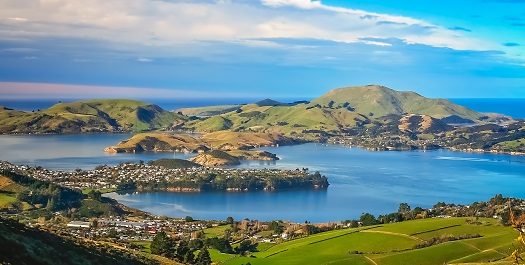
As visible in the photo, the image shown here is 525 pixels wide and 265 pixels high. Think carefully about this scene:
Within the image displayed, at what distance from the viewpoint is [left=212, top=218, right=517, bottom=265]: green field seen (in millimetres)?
36406

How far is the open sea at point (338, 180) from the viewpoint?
80188mm

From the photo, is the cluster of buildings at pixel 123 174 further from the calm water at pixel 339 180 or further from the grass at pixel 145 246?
the grass at pixel 145 246

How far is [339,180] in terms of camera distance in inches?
4134

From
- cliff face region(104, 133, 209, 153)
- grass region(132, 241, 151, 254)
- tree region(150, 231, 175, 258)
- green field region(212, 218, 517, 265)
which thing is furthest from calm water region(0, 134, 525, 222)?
tree region(150, 231, 175, 258)

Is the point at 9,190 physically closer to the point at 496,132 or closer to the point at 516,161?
the point at 516,161

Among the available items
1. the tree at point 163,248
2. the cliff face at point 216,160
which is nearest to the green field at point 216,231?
the tree at point 163,248

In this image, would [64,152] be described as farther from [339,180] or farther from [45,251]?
[45,251]

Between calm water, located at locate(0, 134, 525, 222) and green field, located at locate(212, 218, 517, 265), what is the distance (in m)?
24.3

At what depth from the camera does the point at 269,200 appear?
89250 millimetres

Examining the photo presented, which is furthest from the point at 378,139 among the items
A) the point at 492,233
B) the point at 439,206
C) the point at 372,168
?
the point at 492,233

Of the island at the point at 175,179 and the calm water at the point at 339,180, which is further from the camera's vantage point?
the island at the point at 175,179

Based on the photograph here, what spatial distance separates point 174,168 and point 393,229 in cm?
7033

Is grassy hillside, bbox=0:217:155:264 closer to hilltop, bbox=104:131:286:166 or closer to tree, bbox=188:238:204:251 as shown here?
tree, bbox=188:238:204:251

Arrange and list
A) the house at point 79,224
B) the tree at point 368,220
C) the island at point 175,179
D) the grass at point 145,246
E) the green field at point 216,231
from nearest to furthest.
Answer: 1. the grass at point 145,246
2. the house at point 79,224
3. the green field at point 216,231
4. the tree at point 368,220
5. the island at point 175,179
